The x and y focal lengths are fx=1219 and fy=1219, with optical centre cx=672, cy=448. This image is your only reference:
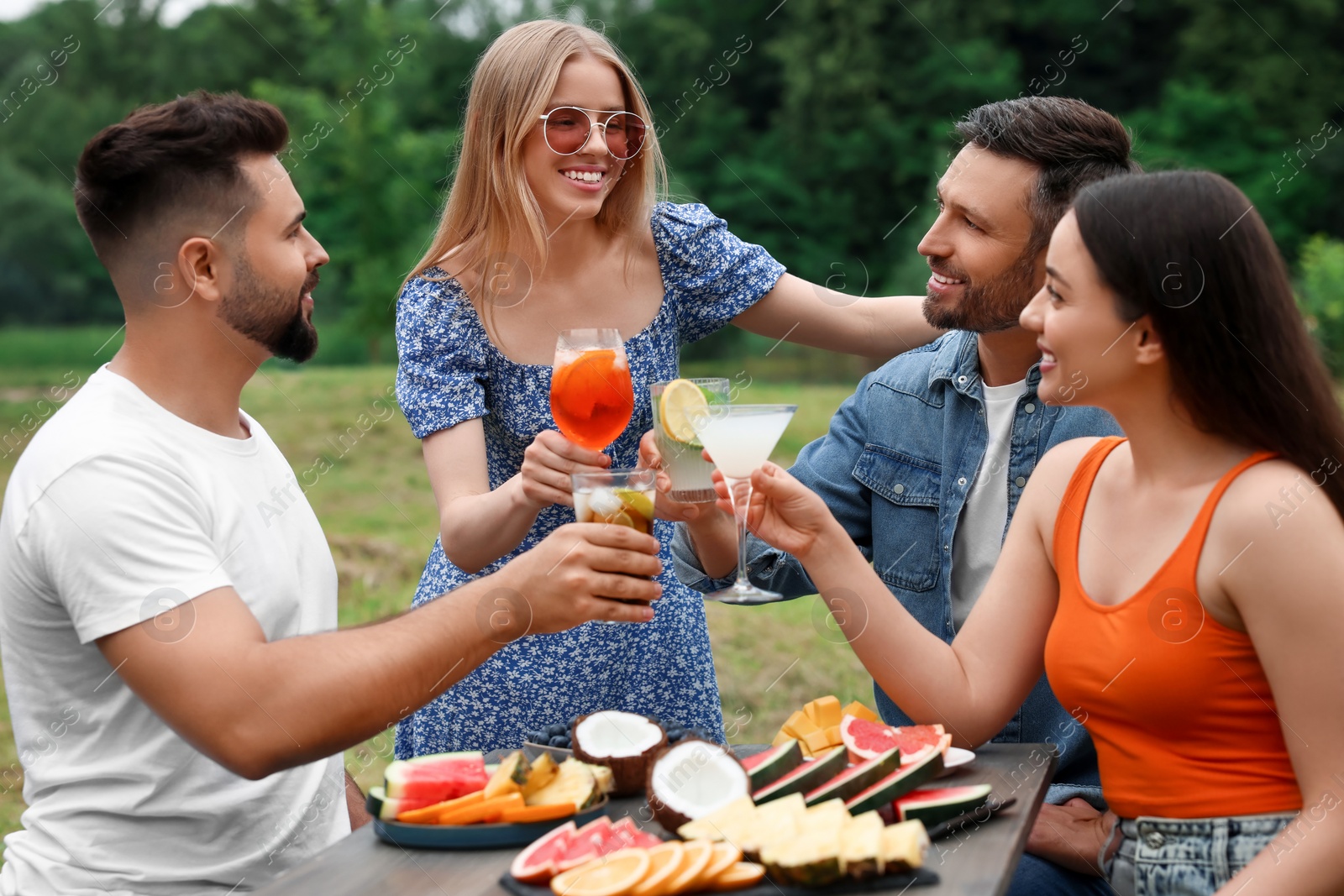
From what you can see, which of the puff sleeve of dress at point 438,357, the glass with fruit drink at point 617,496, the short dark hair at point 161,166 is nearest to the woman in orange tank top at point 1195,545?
the glass with fruit drink at point 617,496

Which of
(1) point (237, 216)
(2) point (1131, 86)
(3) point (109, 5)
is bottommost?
(1) point (237, 216)

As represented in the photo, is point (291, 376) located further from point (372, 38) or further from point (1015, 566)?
point (1015, 566)

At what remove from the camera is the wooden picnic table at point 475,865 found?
6.22 feet

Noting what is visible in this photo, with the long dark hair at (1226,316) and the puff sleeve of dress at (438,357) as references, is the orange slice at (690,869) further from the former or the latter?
the puff sleeve of dress at (438,357)

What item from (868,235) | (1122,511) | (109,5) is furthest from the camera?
(109,5)

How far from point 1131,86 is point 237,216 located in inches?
1288

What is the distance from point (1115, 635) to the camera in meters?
2.37

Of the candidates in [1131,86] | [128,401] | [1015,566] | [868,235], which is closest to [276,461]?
[128,401]

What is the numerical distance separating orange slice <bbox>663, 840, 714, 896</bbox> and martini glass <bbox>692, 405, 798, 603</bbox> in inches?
23.7

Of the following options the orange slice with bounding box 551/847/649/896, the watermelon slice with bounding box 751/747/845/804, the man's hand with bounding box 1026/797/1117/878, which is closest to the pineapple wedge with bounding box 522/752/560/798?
the orange slice with bounding box 551/847/649/896

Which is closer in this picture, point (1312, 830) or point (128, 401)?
point (1312, 830)

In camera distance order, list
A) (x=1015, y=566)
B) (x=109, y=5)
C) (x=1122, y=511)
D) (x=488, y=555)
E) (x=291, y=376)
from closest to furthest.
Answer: (x=1122, y=511) → (x=1015, y=566) → (x=488, y=555) → (x=291, y=376) → (x=109, y=5)

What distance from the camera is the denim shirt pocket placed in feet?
10.9

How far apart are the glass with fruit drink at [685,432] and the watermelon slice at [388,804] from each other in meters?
0.87
